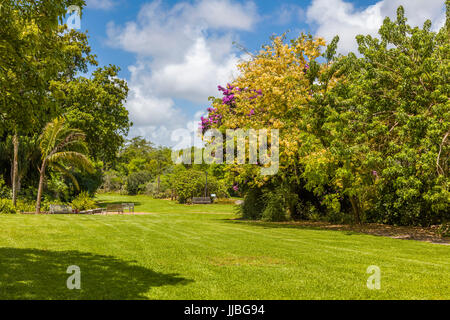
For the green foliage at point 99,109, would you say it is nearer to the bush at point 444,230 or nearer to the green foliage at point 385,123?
the green foliage at point 385,123

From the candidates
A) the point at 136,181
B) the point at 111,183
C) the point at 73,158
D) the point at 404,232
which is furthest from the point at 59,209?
the point at 111,183

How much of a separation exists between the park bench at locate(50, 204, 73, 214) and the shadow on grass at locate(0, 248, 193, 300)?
15351 millimetres

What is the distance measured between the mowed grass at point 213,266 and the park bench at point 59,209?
11380 millimetres

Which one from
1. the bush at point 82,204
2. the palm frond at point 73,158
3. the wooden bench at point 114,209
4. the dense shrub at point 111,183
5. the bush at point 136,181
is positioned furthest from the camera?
the dense shrub at point 111,183

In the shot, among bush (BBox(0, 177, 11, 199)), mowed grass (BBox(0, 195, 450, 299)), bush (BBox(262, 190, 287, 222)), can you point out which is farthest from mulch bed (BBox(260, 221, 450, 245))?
bush (BBox(0, 177, 11, 199))

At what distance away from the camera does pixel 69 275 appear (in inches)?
249

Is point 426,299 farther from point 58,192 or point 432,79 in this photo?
point 58,192

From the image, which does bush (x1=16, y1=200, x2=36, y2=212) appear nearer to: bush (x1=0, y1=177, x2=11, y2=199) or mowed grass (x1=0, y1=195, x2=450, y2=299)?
bush (x1=0, y1=177, x2=11, y2=199)

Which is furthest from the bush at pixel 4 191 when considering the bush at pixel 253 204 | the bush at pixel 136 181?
the bush at pixel 136 181

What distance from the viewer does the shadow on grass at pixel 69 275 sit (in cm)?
534

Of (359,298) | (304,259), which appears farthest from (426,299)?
(304,259)

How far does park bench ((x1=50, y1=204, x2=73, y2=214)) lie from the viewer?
2256 centimetres

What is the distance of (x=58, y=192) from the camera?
2697 cm

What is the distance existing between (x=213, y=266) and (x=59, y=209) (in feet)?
59.9
